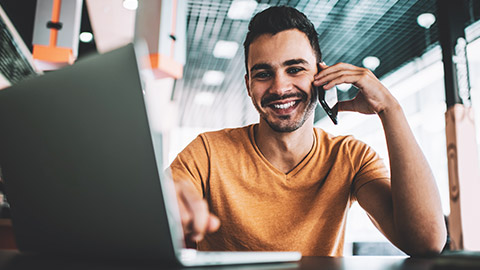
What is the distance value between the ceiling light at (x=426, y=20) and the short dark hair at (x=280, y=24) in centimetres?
343

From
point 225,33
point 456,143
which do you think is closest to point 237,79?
point 225,33

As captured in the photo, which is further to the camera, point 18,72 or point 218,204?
point 18,72

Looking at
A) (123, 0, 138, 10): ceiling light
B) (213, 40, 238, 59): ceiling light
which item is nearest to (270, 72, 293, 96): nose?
(123, 0, 138, 10): ceiling light

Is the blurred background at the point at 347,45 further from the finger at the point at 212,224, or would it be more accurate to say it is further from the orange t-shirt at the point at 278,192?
the finger at the point at 212,224

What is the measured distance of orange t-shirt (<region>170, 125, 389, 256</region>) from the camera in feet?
3.83

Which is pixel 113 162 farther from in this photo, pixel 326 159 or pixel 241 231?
pixel 326 159

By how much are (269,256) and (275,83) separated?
2.60ft

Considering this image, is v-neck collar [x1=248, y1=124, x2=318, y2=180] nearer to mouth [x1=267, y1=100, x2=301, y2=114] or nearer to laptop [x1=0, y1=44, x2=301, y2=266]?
mouth [x1=267, y1=100, x2=301, y2=114]

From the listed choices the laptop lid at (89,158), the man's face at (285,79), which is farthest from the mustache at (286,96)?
the laptop lid at (89,158)

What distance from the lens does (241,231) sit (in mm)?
1174

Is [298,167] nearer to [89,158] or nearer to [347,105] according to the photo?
[347,105]

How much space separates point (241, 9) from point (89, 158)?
3.88 meters

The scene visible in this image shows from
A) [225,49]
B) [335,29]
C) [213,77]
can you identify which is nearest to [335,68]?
[335,29]

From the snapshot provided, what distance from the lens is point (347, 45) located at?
4.96 metres
